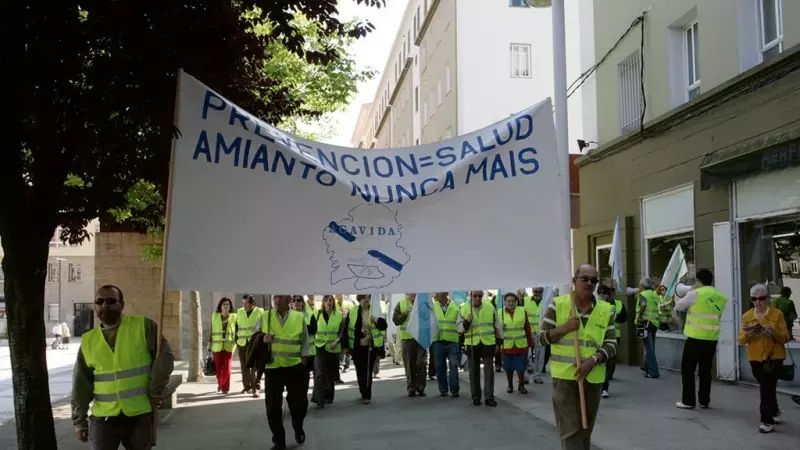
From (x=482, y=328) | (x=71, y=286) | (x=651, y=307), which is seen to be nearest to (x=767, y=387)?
(x=482, y=328)

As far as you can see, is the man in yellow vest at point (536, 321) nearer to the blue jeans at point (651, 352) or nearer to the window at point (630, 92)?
the blue jeans at point (651, 352)

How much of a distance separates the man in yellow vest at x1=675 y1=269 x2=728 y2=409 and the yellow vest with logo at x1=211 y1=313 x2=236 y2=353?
820 centimetres

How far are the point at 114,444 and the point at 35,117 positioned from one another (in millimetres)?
2865

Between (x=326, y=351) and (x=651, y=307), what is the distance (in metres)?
6.22

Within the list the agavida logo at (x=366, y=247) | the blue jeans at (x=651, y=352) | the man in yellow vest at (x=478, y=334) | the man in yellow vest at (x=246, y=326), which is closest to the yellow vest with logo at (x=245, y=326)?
the man in yellow vest at (x=246, y=326)

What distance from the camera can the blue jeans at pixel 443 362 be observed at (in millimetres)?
14203

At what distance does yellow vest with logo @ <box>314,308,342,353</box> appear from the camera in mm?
13703

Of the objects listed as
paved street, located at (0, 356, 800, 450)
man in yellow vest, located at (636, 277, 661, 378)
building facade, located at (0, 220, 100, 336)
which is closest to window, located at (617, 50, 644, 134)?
man in yellow vest, located at (636, 277, 661, 378)

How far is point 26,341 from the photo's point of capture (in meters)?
6.46

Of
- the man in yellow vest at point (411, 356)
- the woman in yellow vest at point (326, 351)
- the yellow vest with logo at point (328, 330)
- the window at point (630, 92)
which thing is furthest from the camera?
the window at point (630, 92)

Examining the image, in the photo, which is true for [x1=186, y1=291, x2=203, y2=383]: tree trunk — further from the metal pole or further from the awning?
the awning

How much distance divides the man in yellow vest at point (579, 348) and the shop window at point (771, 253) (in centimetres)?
737

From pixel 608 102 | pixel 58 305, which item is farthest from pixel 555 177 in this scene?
pixel 58 305

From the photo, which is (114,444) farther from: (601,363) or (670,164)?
(670,164)
